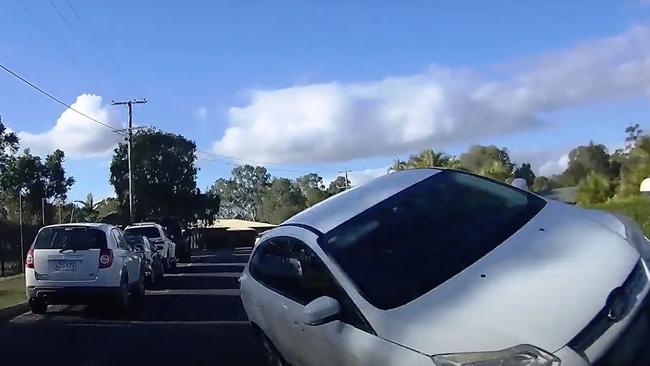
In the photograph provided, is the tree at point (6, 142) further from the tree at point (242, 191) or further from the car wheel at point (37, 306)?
the tree at point (242, 191)

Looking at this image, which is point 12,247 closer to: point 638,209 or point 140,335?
point 140,335

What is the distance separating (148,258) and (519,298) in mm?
18955

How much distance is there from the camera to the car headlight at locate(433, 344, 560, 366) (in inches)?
156

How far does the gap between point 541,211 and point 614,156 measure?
136 ft

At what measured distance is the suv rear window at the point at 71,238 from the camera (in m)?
15.3

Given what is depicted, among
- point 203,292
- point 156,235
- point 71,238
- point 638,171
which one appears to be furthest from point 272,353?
point 156,235

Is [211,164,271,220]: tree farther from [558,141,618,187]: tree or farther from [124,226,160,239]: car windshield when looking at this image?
[124,226,160,239]: car windshield

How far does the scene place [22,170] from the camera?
5119 centimetres

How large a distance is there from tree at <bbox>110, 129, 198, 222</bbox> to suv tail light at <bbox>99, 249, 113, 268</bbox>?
50688mm

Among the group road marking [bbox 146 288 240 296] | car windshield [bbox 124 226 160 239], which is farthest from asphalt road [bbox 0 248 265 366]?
car windshield [bbox 124 226 160 239]

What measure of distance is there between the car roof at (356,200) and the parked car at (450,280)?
0.6 inches

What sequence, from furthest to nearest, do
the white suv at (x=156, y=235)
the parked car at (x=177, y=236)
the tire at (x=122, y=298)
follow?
the parked car at (x=177, y=236)
the white suv at (x=156, y=235)
the tire at (x=122, y=298)

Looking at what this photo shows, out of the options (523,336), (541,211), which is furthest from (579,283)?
(541,211)

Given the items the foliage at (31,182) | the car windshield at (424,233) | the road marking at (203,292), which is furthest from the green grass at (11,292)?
the foliage at (31,182)
